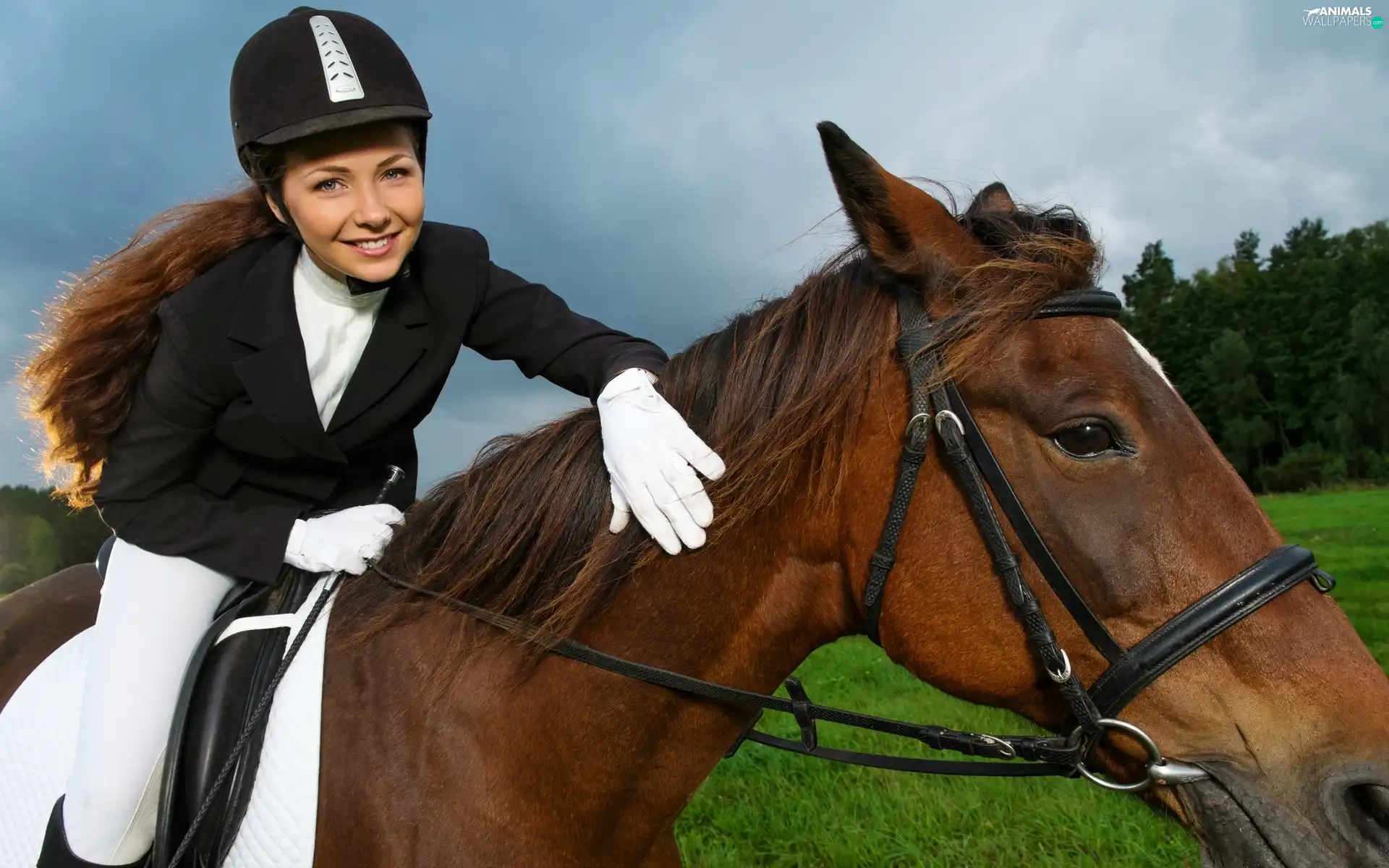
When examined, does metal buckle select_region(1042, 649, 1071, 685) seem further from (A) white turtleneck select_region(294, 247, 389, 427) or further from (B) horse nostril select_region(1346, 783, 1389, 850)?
(A) white turtleneck select_region(294, 247, 389, 427)

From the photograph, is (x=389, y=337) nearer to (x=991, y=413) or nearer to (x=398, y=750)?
(x=398, y=750)

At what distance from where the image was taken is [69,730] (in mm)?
2209

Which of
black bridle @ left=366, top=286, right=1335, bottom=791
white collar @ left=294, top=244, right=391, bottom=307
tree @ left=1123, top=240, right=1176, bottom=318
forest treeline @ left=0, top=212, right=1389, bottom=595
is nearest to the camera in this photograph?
black bridle @ left=366, top=286, right=1335, bottom=791

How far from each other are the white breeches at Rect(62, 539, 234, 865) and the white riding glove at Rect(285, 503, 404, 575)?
0.23 m

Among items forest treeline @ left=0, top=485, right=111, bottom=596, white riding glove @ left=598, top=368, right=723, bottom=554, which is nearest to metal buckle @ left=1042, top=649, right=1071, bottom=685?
white riding glove @ left=598, top=368, right=723, bottom=554

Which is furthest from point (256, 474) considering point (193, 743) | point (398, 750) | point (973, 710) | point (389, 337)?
point (973, 710)

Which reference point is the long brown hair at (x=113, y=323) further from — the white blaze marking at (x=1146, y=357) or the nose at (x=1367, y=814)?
the nose at (x=1367, y=814)

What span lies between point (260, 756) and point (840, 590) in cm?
145

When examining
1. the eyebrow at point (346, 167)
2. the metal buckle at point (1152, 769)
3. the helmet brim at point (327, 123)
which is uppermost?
the helmet brim at point (327, 123)

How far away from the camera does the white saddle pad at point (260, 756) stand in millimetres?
1896

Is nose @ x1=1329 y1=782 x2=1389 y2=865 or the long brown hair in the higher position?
the long brown hair

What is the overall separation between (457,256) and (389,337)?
1.15 ft

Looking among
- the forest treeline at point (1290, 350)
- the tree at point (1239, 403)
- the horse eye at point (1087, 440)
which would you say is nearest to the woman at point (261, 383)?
the horse eye at point (1087, 440)

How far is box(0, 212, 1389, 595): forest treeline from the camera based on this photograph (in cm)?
4950
